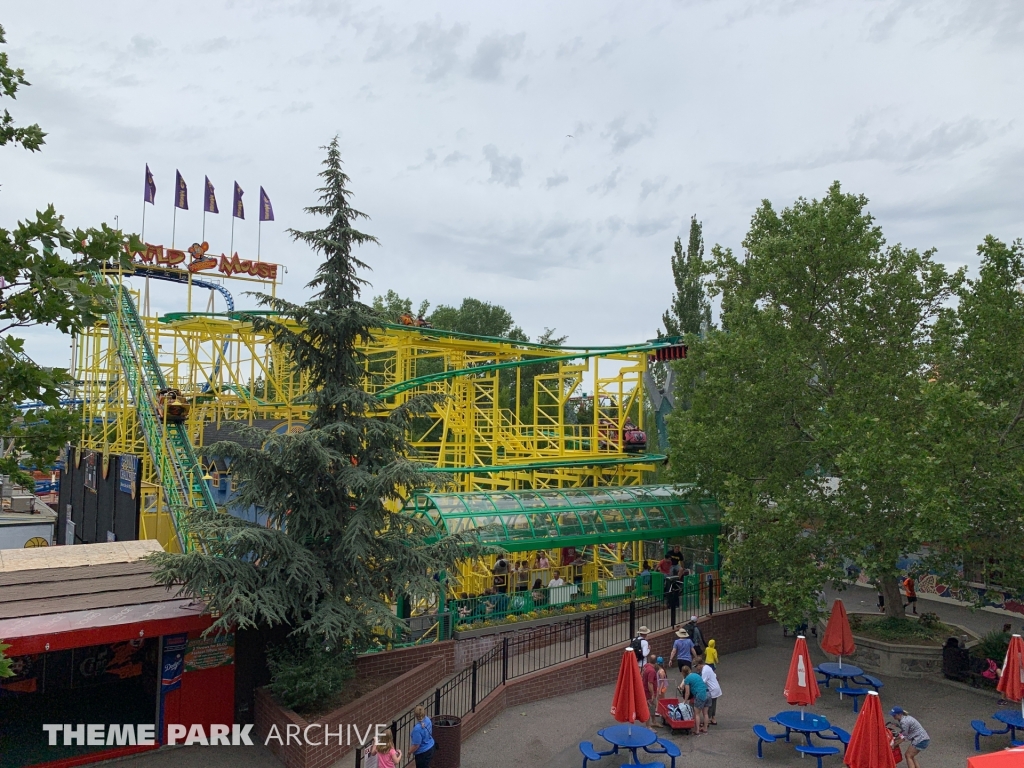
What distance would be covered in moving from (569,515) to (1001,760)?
11.0 metres

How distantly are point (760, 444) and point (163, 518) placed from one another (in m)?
18.3

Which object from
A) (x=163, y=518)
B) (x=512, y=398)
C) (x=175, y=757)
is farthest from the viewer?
(x=512, y=398)

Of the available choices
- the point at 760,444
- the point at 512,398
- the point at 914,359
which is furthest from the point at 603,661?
the point at 512,398

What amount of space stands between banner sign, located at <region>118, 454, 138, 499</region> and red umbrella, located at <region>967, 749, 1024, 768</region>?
881 inches

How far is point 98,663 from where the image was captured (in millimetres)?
13570

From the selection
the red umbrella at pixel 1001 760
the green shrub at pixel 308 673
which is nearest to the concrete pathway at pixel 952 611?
the red umbrella at pixel 1001 760

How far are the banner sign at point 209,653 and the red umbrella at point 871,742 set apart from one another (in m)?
9.09

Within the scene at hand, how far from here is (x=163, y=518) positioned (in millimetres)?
23906

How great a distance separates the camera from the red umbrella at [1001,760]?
7.15 metres

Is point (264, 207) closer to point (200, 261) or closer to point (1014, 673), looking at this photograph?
point (200, 261)

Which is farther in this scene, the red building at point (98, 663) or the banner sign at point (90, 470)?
the banner sign at point (90, 470)

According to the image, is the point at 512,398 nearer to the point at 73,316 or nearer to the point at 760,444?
the point at 760,444

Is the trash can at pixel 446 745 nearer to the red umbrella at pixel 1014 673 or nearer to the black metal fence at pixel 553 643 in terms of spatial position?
the black metal fence at pixel 553 643

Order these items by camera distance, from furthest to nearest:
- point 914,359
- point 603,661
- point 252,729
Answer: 1. point 914,359
2. point 603,661
3. point 252,729
